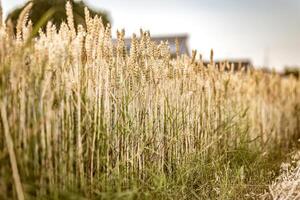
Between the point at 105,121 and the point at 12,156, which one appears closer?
the point at 12,156

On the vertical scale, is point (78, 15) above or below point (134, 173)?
above

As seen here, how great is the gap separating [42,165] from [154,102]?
1.19 m

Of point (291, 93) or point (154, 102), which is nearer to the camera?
point (154, 102)

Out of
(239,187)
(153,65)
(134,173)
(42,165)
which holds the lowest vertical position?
(239,187)

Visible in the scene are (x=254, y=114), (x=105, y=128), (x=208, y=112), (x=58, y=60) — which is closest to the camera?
(x=58, y=60)

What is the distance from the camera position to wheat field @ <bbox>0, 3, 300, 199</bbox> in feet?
7.53

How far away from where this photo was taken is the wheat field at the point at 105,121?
229 centimetres

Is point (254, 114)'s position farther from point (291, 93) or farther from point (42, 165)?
point (42, 165)

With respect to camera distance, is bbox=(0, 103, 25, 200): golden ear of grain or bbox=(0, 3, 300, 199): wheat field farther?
bbox=(0, 3, 300, 199): wheat field

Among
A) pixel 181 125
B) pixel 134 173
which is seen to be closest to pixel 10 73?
pixel 134 173

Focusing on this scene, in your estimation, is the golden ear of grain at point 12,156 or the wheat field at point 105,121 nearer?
the golden ear of grain at point 12,156

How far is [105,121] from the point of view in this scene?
2.84 meters

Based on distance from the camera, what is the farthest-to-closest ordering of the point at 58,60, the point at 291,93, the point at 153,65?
the point at 291,93 < the point at 153,65 < the point at 58,60

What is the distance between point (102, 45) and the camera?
285cm
